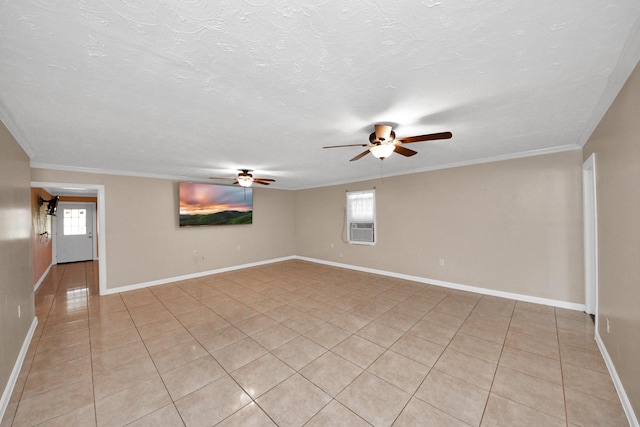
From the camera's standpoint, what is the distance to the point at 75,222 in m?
7.97

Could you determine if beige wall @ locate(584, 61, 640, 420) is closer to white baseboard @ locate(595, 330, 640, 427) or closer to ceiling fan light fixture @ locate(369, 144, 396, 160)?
white baseboard @ locate(595, 330, 640, 427)

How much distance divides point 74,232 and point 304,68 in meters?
10.4

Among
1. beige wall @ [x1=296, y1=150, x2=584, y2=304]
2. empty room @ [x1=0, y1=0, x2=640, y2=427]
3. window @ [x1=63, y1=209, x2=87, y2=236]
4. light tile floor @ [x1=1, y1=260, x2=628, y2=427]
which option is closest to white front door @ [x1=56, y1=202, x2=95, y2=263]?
window @ [x1=63, y1=209, x2=87, y2=236]

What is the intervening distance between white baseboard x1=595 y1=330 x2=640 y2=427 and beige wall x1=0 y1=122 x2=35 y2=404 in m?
4.46

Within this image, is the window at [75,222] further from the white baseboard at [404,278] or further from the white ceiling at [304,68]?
the white ceiling at [304,68]

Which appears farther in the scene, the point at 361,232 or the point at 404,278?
the point at 361,232

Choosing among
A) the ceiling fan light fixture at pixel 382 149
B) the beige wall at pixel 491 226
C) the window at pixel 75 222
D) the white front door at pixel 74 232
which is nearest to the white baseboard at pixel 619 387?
the beige wall at pixel 491 226

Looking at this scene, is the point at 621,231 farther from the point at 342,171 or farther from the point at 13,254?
the point at 13,254

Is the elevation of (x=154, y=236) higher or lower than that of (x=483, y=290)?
higher

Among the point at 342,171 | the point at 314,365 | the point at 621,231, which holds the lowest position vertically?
the point at 314,365

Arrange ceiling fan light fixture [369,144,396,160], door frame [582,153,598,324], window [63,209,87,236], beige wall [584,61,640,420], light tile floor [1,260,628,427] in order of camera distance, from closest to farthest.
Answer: beige wall [584,61,640,420] < light tile floor [1,260,628,427] < ceiling fan light fixture [369,144,396,160] < door frame [582,153,598,324] < window [63,209,87,236]

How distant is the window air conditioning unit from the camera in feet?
19.0

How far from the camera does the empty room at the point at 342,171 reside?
49.2 inches

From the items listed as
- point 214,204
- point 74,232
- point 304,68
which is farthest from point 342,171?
point 74,232
